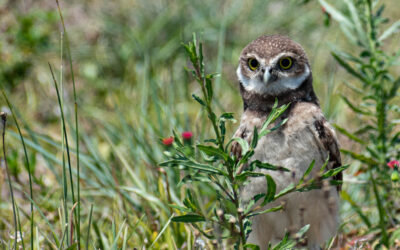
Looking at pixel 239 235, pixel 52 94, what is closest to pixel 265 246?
pixel 239 235

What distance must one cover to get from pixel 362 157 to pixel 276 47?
0.86 metres

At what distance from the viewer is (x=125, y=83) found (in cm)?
618

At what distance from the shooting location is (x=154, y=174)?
4.17 meters

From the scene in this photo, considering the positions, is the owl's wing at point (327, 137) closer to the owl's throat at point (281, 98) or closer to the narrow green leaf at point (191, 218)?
the owl's throat at point (281, 98)

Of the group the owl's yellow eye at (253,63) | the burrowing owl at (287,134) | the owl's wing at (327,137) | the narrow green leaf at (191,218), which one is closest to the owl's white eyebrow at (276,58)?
the burrowing owl at (287,134)

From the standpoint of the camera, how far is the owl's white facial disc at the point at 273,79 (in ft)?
11.2

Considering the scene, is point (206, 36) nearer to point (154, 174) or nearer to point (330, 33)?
point (330, 33)

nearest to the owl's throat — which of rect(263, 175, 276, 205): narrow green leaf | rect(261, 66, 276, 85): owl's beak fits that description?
rect(261, 66, 276, 85): owl's beak

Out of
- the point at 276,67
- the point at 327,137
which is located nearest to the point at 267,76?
the point at 276,67

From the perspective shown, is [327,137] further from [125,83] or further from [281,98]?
[125,83]

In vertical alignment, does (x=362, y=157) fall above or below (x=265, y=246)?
above

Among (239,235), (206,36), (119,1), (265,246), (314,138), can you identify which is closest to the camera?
(239,235)

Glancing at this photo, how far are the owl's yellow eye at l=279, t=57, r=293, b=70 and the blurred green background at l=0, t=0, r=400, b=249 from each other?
54 cm

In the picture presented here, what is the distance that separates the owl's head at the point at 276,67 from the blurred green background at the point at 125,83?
1.65 feet
